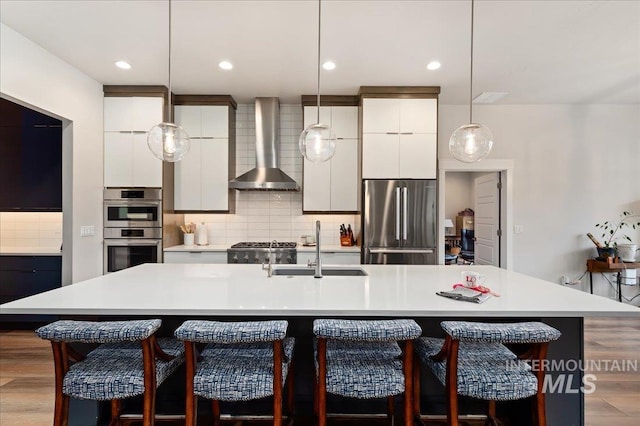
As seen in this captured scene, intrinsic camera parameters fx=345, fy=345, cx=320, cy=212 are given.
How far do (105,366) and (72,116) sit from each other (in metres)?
3.22

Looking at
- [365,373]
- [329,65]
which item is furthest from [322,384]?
[329,65]

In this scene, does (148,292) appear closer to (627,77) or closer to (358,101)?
(358,101)

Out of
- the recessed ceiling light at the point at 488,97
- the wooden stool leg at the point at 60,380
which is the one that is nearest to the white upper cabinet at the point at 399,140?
the recessed ceiling light at the point at 488,97

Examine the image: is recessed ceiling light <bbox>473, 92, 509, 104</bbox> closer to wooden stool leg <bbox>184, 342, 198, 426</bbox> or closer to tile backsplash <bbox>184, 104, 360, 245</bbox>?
tile backsplash <bbox>184, 104, 360, 245</bbox>

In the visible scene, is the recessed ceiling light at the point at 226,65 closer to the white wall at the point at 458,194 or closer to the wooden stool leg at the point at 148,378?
the wooden stool leg at the point at 148,378

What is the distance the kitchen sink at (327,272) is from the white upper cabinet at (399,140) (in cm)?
176

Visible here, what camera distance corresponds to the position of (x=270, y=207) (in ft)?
16.1

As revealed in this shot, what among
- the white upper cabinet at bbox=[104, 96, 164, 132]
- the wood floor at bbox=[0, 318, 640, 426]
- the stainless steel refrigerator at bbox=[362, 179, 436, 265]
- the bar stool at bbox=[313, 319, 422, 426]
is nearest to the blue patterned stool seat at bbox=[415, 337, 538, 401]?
the bar stool at bbox=[313, 319, 422, 426]

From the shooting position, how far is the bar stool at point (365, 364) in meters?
1.46

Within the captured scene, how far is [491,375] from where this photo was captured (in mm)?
1572

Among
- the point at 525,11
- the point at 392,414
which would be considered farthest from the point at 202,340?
the point at 525,11

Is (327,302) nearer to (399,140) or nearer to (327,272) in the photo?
(327,272)

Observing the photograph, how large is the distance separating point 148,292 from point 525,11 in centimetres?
331

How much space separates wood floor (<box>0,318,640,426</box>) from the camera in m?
2.29
